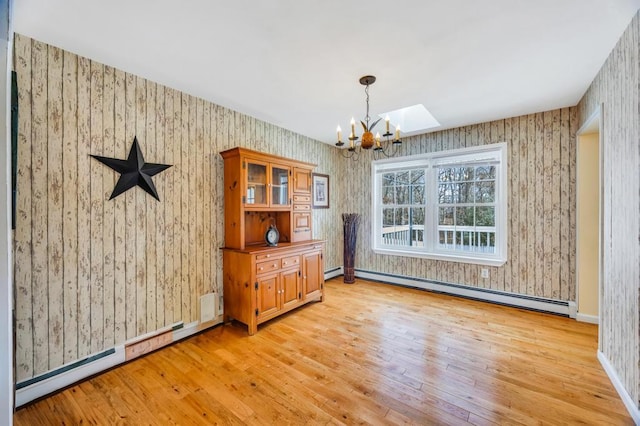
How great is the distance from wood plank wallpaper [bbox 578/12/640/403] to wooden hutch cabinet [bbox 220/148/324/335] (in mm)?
2855

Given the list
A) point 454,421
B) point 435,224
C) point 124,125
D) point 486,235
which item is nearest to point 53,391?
point 124,125

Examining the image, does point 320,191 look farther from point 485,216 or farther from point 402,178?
point 485,216

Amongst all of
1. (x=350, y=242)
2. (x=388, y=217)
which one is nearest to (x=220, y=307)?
(x=350, y=242)

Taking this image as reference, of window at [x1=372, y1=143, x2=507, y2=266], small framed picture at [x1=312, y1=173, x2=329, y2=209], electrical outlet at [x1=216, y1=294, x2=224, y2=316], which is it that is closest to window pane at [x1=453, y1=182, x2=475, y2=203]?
window at [x1=372, y1=143, x2=507, y2=266]

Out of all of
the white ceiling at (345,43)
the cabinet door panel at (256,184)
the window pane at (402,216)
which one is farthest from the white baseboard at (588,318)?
the cabinet door panel at (256,184)

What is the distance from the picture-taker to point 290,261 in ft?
11.0

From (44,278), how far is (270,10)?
2.46m

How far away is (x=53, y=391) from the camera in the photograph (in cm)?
198

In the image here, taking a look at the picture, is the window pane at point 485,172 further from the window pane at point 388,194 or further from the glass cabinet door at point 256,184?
the glass cabinet door at point 256,184

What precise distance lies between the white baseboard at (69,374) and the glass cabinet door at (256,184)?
5.31ft

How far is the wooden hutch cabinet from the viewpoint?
2947mm

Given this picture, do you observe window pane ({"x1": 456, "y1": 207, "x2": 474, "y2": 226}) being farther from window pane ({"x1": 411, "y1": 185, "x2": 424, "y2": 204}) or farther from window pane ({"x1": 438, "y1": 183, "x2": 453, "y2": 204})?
window pane ({"x1": 411, "y1": 185, "x2": 424, "y2": 204})

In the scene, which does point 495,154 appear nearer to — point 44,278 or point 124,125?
point 124,125

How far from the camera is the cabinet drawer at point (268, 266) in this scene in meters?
2.95
